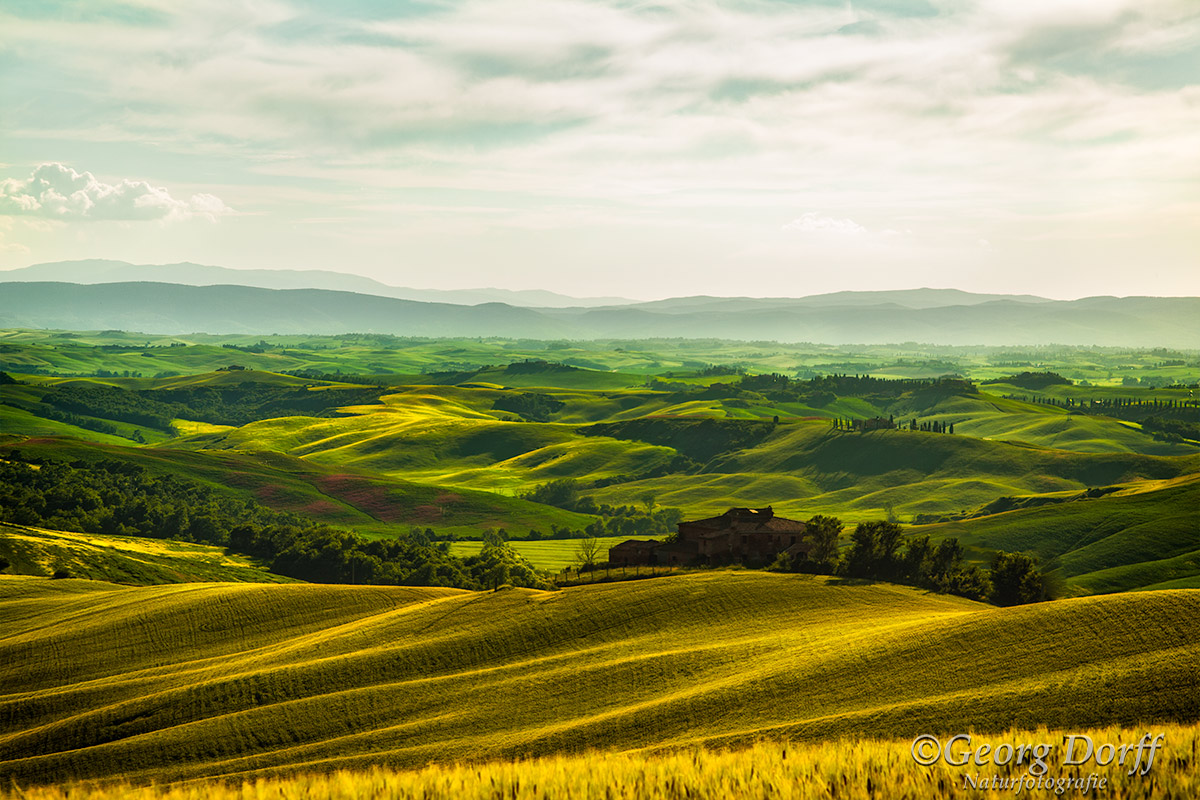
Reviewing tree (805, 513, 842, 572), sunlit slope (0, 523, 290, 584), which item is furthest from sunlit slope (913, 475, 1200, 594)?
sunlit slope (0, 523, 290, 584)

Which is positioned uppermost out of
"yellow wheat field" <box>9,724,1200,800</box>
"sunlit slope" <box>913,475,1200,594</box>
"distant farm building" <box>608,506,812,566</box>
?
"yellow wheat field" <box>9,724,1200,800</box>

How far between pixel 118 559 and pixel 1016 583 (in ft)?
445

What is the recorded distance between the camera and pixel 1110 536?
17038cm

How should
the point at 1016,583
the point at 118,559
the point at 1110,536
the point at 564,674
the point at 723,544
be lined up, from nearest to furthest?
the point at 564,674 → the point at 1016,583 → the point at 723,544 → the point at 118,559 → the point at 1110,536

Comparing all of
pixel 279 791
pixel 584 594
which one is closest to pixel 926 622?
pixel 584 594

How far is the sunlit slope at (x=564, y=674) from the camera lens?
54469 millimetres

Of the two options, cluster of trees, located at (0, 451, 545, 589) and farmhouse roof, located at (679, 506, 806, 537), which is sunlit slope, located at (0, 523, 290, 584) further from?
farmhouse roof, located at (679, 506, 806, 537)

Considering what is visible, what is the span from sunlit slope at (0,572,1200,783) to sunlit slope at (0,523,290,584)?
151 feet

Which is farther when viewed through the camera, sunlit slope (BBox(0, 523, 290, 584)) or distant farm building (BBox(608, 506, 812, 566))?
sunlit slope (BBox(0, 523, 290, 584))

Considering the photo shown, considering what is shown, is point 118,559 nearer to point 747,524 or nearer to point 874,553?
point 747,524

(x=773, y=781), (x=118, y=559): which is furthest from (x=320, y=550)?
(x=773, y=781)

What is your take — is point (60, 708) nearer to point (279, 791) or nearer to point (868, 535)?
point (279, 791)

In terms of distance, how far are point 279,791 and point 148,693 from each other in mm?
52730

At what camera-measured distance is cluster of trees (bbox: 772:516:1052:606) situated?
102000mm
